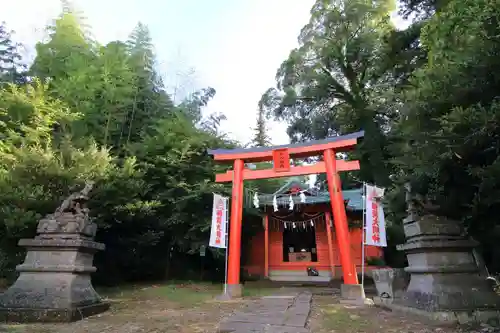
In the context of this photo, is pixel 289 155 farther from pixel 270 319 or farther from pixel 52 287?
pixel 52 287

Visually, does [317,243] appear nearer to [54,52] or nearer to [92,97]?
[92,97]

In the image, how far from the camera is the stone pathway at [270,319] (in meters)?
4.29

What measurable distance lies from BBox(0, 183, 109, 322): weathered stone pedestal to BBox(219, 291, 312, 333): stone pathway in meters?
2.44

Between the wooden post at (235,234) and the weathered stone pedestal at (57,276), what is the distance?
128 inches

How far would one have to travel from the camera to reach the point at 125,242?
1016cm

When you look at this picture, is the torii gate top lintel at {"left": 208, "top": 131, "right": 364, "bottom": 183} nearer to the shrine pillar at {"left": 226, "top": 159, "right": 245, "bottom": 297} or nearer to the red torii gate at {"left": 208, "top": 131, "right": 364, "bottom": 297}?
the red torii gate at {"left": 208, "top": 131, "right": 364, "bottom": 297}

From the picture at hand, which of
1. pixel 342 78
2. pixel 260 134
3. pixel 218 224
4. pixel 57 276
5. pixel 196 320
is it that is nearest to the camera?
pixel 196 320

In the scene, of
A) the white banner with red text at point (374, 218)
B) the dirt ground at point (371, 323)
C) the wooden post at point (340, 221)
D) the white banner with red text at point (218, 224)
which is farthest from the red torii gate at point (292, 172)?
the dirt ground at point (371, 323)

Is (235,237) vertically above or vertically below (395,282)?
above

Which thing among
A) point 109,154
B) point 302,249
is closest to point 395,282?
point 109,154

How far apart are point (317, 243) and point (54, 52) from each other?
43.0 feet

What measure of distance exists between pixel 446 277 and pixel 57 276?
593 centimetres

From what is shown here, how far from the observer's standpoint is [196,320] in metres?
5.13

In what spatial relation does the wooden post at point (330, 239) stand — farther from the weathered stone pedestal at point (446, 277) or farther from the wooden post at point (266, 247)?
the weathered stone pedestal at point (446, 277)
